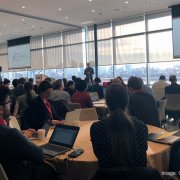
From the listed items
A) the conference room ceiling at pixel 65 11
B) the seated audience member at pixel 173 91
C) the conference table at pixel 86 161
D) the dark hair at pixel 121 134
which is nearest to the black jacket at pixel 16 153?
the conference table at pixel 86 161

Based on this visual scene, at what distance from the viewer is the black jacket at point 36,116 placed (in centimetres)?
343

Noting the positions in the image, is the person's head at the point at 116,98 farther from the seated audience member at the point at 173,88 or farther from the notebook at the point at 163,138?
the seated audience member at the point at 173,88

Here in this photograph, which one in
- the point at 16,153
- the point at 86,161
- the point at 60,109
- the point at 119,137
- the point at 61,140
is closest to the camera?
the point at 119,137

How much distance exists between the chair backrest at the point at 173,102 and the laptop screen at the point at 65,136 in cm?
396

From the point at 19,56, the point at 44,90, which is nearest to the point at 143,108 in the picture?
the point at 44,90

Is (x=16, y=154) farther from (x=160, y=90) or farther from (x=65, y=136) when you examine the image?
(x=160, y=90)

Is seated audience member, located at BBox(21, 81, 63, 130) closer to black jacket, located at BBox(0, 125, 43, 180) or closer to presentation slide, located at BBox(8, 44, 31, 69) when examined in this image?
black jacket, located at BBox(0, 125, 43, 180)

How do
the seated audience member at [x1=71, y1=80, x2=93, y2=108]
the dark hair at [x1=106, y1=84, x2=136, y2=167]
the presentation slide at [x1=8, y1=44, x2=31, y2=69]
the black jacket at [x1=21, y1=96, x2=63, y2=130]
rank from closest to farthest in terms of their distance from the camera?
the dark hair at [x1=106, y1=84, x2=136, y2=167] → the black jacket at [x1=21, y1=96, x2=63, y2=130] → the seated audience member at [x1=71, y1=80, x2=93, y2=108] → the presentation slide at [x1=8, y1=44, x2=31, y2=69]

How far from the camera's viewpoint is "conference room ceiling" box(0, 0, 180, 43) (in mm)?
8977

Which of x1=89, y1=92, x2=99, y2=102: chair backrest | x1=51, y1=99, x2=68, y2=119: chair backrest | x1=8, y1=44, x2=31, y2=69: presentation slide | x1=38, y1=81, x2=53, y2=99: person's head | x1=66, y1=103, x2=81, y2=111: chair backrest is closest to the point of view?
x1=38, y1=81, x2=53, y2=99: person's head

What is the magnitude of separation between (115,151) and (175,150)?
0.58m

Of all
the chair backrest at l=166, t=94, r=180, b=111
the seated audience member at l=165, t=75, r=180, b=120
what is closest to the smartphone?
the chair backrest at l=166, t=94, r=180, b=111

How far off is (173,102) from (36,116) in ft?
12.0

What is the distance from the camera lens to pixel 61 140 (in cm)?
268
